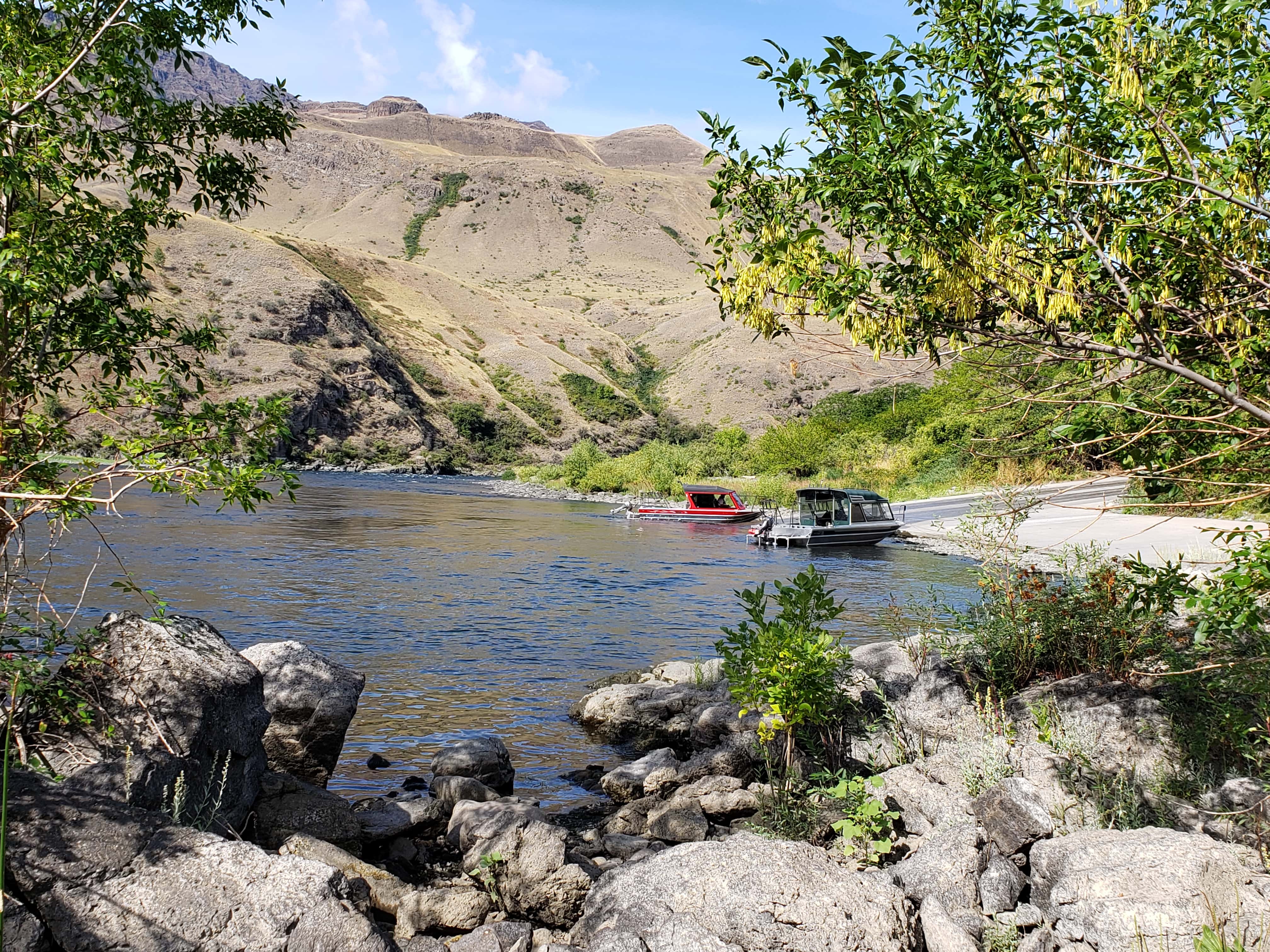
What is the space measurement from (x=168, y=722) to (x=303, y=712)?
246 centimetres

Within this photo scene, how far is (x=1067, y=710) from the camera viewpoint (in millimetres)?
6562

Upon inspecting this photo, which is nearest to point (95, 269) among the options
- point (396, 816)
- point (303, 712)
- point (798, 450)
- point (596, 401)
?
point (303, 712)

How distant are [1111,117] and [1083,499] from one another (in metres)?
31.8

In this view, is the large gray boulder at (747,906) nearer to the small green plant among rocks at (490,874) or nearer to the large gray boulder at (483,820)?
the small green plant among rocks at (490,874)

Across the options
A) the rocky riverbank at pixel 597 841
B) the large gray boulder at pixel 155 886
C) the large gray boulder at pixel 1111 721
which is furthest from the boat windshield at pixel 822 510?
the large gray boulder at pixel 155 886

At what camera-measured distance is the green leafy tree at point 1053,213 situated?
4426 mm

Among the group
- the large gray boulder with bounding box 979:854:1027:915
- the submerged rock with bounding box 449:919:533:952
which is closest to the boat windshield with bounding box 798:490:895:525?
the large gray boulder with bounding box 979:854:1027:915

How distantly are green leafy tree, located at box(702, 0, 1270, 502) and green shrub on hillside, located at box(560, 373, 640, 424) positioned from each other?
9279 centimetres

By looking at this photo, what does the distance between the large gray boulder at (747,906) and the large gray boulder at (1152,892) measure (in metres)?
0.82

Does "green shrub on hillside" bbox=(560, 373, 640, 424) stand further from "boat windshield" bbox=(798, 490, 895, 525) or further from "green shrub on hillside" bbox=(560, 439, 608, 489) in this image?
"boat windshield" bbox=(798, 490, 895, 525)

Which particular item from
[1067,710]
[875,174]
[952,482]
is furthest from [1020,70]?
[952,482]

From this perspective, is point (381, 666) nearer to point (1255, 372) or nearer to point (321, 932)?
point (321, 932)

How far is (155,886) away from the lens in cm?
407

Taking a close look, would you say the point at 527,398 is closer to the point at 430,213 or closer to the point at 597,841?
the point at 597,841
